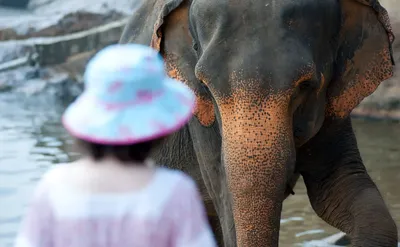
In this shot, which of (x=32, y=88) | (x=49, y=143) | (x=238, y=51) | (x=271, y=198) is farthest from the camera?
(x=32, y=88)

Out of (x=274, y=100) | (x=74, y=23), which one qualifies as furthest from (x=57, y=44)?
(x=274, y=100)

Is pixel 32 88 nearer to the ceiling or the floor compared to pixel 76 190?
nearer to the floor

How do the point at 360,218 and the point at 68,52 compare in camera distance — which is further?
the point at 68,52

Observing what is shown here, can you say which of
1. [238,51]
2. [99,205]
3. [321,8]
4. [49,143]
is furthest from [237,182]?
[49,143]

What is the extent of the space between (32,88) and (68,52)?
3.03 feet

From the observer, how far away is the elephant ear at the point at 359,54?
371 cm

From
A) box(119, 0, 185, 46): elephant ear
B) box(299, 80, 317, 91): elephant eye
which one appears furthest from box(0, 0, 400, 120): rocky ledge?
box(299, 80, 317, 91): elephant eye

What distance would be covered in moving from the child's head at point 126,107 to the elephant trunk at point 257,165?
1.22 m

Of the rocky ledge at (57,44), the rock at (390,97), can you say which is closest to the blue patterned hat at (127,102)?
the rock at (390,97)

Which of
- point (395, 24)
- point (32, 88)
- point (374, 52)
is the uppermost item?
point (374, 52)

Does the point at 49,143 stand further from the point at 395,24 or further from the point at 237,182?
the point at 237,182

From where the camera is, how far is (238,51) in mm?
3232

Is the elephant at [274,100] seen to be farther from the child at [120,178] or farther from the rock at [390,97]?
the rock at [390,97]

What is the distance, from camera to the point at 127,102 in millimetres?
1766
